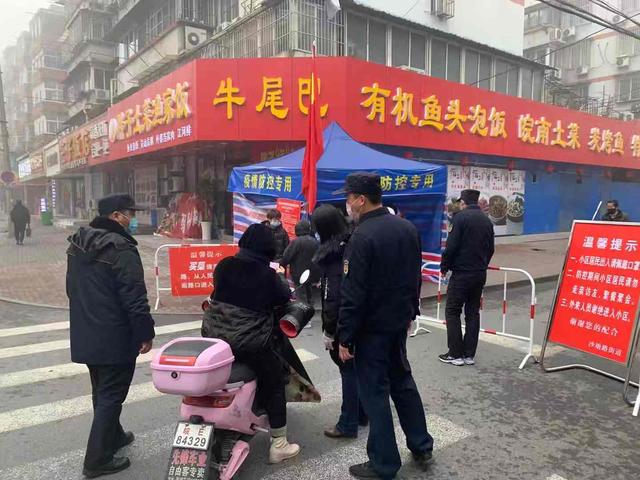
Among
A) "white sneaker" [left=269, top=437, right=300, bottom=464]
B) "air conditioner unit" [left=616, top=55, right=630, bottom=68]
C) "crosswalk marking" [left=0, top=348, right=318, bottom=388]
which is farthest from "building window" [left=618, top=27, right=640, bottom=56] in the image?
"white sneaker" [left=269, top=437, right=300, bottom=464]

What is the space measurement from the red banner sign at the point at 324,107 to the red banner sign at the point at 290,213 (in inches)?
144

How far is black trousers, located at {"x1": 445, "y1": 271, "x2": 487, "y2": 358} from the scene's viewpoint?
17.7ft

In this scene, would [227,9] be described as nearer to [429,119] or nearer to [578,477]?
[429,119]

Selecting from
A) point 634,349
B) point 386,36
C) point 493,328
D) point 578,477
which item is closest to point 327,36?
point 386,36

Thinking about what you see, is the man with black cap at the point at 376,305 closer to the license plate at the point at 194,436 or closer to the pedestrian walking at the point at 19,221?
the license plate at the point at 194,436

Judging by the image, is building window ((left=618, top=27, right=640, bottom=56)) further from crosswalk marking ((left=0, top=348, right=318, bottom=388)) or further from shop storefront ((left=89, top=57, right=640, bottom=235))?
crosswalk marking ((left=0, top=348, right=318, bottom=388))

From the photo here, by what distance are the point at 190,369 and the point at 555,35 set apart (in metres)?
32.7

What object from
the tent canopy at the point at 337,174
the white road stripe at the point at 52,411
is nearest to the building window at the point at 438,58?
the tent canopy at the point at 337,174

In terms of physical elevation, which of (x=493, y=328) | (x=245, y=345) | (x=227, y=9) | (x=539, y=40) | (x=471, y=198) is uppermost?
(x=539, y=40)

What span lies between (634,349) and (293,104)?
30.6 ft

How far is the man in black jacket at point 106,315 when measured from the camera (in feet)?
10.2

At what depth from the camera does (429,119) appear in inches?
543

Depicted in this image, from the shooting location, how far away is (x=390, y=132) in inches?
506

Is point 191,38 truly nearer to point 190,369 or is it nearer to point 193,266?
point 193,266
